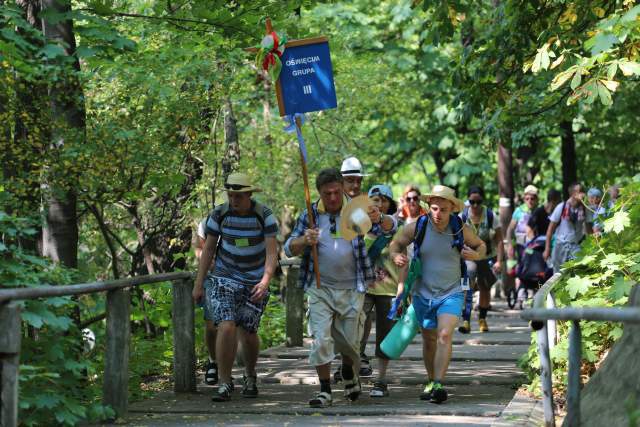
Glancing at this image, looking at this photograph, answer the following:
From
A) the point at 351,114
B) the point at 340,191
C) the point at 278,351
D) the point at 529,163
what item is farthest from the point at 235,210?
the point at 529,163

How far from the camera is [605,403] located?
635 centimetres

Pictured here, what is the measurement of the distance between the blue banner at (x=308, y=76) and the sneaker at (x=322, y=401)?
249 cm

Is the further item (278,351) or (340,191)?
(278,351)

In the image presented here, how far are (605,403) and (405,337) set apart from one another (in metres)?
3.63

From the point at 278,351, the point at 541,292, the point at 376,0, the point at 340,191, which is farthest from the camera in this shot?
the point at 376,0

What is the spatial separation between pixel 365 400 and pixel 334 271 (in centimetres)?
118

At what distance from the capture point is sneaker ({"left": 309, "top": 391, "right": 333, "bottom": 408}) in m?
9.29

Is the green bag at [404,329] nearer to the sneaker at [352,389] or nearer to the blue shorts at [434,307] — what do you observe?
the blue shorts at [434,307]

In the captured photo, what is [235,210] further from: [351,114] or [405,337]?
[351,114]

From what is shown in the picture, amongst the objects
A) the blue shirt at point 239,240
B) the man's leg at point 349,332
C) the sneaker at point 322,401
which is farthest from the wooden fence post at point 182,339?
the sneaker at point 322,401

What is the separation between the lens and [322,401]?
931 cm

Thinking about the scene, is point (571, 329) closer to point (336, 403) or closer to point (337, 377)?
point (336, 403)

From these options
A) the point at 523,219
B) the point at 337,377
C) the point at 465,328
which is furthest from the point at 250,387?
the point at 523,219

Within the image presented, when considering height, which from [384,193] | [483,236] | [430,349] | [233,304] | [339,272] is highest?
[384,193]
